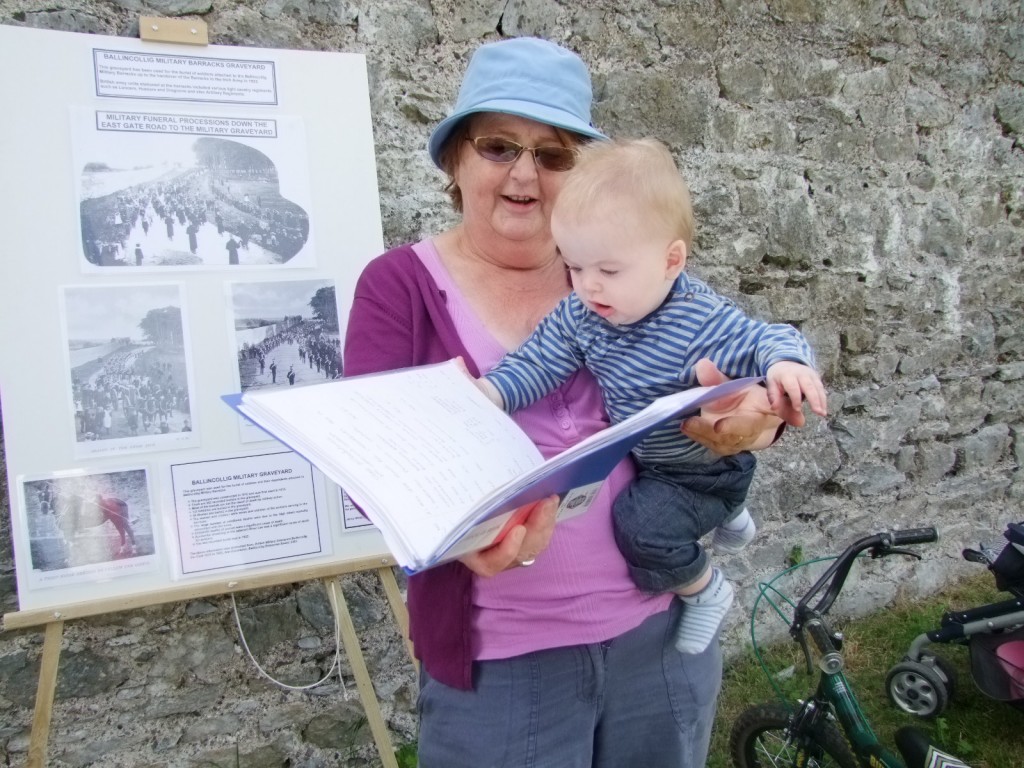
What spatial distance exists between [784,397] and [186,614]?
169 cm

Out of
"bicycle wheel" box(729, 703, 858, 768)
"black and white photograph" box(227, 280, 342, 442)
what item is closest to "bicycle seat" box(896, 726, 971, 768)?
"bicycle wheel" box(729, 703, 858, 768)

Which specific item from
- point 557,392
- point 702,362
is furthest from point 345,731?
point 702,362

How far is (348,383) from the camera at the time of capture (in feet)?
3.43

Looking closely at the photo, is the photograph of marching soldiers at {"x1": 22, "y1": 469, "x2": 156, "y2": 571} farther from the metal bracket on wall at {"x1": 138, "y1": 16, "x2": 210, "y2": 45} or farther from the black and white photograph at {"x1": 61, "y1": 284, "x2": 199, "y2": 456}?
the metal bracket on wall at {"x1": 138, "y1": 16, "x2": 210, "y2": 45}

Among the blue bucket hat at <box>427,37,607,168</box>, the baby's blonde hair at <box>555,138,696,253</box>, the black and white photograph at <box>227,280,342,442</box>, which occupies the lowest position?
the black and white photograph at <box>227,280,342,442</box>

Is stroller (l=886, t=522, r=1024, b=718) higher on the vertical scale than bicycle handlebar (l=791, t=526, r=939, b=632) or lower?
lower

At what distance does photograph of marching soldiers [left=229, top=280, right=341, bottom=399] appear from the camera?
5.80 feet

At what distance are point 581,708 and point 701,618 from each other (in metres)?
0.27

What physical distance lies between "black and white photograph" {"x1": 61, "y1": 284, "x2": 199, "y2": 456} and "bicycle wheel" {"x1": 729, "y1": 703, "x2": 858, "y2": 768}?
6.03ft

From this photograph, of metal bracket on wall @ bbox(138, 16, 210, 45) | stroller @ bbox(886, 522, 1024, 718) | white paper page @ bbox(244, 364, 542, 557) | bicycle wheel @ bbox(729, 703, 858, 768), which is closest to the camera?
white paper page @ bbox(244, 364, 542, 557)

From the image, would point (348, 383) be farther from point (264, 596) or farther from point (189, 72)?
point (264, 596)

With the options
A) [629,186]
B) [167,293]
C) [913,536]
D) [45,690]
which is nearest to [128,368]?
[167,293]

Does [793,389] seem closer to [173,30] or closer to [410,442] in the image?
[410,442]

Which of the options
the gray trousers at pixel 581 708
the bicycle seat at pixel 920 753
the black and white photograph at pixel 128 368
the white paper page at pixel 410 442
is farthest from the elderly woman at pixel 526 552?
the bicycle seat at pixel 920 753
